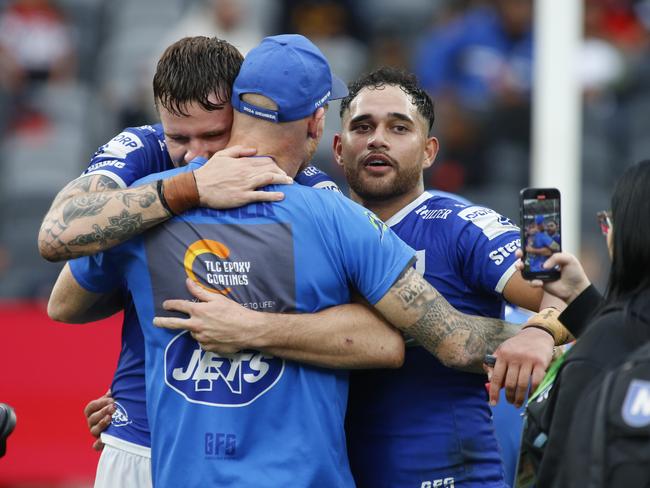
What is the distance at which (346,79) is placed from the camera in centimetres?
1180

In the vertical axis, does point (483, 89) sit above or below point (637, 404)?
above

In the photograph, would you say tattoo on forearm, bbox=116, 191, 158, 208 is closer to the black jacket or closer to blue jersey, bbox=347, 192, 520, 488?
blue jersey, bbox=347, 192, 520, 488

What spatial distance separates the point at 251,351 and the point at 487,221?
1031mm

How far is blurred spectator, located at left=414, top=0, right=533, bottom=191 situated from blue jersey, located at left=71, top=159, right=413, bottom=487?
6853 millimetres

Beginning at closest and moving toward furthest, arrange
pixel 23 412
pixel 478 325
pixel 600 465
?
pixel 600 465 < pixel 478 325 < pixel 23 412

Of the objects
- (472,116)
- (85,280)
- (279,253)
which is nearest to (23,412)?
(85,280)

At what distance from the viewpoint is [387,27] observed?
12.2 meters

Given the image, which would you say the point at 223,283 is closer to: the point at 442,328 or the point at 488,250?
the point at 442,328

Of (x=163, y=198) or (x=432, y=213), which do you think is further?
(x=432, y=213)

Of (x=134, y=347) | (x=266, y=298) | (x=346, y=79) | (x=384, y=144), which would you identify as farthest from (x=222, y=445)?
(x=346, y=79)

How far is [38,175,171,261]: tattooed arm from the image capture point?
3680 millimetres

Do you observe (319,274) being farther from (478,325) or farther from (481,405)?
(481,405)

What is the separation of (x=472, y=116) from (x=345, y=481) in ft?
24.4

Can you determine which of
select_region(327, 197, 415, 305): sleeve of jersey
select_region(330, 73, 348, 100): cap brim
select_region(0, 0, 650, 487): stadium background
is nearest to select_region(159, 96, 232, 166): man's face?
select_region(330, 73, 348, 100): cap brim
